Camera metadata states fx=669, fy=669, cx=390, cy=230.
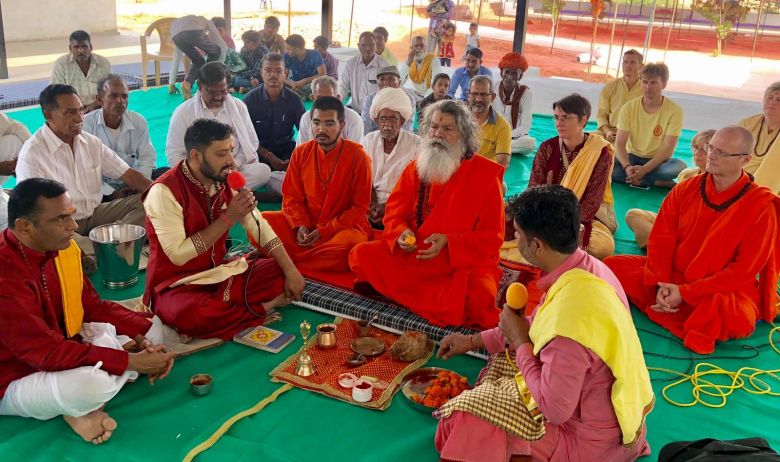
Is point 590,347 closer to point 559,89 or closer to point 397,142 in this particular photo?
point 397,142

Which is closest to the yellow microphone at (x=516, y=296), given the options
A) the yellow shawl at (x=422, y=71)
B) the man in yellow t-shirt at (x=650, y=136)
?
the man in yellow t-shirt at (x=650, y=136)

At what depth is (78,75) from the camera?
26.1ft

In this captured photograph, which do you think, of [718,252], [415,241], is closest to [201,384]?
[415,241]

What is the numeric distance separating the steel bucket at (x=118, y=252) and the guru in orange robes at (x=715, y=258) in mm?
3312

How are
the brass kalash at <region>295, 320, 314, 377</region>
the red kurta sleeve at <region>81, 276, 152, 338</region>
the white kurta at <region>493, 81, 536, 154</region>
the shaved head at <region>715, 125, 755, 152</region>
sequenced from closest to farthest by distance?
the red kurta sleeve at <region>81, 276, 152, 338</region> → the brass kalash at <region>295, 320, 314, 377</region> → the shaved head at <region>715, 125, 755, 152</region> → the white kurta at <region>493, 81, 536, 154</region>

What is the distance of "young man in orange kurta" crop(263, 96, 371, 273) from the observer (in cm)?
470

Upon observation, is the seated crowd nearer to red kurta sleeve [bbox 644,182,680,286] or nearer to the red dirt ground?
red kurta sleeve [bbox 644,182,680,286]

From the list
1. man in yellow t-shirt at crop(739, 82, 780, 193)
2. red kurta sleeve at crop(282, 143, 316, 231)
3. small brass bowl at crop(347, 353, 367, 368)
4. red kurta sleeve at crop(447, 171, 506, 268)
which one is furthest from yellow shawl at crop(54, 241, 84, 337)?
man in yellow t-shirt at crop(739, 82, 780, 193)

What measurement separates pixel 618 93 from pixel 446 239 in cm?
448

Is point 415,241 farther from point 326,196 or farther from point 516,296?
point 516,296

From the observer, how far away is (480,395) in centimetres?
250

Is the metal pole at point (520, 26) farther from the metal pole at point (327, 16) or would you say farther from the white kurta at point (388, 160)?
the white kurta at point (388, 160)

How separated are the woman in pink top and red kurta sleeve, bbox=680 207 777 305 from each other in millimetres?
1746

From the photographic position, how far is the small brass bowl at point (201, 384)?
322 centimetres
